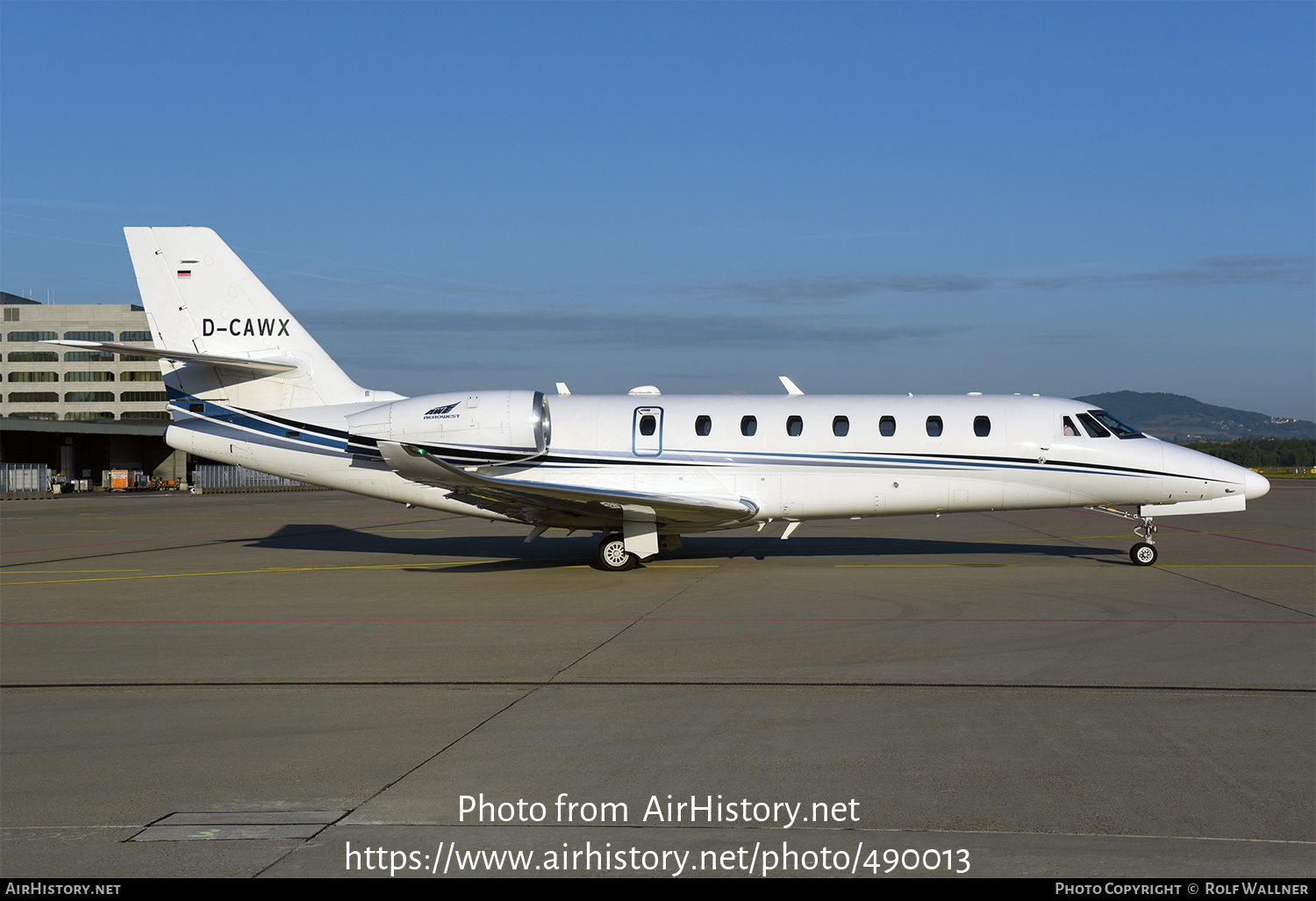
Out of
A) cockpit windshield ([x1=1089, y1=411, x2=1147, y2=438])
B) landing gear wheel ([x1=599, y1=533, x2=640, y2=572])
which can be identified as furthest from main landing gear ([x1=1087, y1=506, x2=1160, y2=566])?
landing gear wheel ([x1=599, y1=533, x2=640, y2=572])

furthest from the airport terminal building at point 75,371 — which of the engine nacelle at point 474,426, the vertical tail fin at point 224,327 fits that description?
the engine nacelle at point 474,426

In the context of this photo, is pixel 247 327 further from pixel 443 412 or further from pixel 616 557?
pixel 616 557

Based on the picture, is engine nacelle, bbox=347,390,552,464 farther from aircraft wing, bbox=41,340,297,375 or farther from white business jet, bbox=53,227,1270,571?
aircraft wing, bbox=41,340,297,375

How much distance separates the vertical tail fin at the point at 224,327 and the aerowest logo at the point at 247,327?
0.6 inches

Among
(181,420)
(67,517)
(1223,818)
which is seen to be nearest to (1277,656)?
(1223,818)

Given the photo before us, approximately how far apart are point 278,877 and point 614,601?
30.4 feet

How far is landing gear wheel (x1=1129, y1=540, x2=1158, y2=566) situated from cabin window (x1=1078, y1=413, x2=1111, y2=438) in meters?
1.98

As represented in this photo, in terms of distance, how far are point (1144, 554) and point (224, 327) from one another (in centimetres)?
1653

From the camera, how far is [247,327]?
18.3 m

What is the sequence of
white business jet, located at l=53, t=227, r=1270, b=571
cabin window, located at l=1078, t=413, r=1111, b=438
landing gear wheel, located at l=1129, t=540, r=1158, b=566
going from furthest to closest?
cabin window, located at l=1078, t=413, r=1111, b=438
landing gear wheel, located at l=1129, t=540, r=1158, b=566
white business jet, located at l=53, t=227, r=1270, b=571

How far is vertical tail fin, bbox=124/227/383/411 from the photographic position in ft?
59.2

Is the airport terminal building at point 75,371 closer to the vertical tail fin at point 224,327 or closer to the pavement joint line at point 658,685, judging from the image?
the vertical tail fin at point 224,327

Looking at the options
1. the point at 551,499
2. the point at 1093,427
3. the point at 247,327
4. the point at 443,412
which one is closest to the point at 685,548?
the point at 551,499

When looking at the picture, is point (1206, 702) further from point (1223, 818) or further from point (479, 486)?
point (479, 486)
